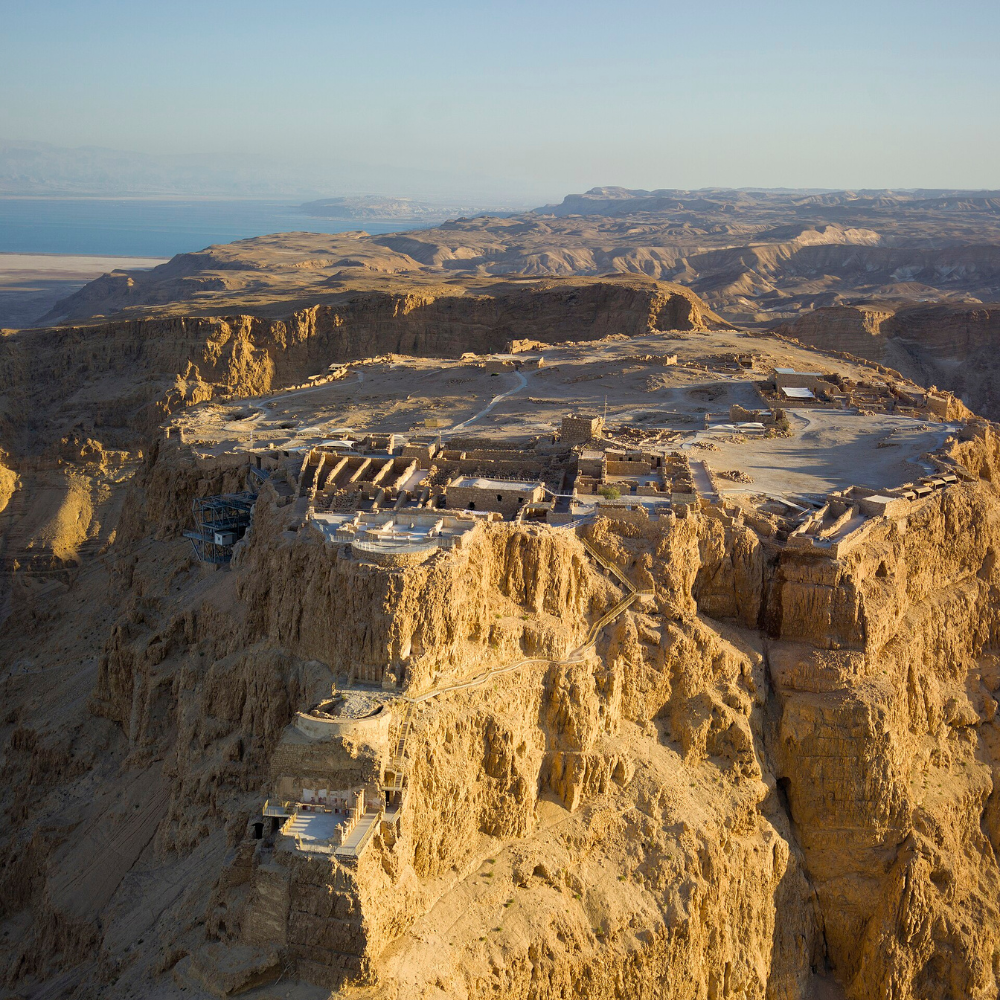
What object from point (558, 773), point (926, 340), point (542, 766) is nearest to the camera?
point (542, 766)

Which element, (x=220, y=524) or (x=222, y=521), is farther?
(x=222, y=521)

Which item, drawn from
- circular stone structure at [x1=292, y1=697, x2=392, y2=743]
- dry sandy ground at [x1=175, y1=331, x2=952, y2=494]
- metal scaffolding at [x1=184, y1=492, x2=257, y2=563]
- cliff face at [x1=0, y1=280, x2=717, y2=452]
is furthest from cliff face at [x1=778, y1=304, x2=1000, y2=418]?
circular stone structure at [x1=292, y1=697, x2=392, y2=743]

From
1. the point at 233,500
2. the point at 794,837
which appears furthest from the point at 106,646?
the point at 794,837

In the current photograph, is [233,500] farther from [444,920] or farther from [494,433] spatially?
[444,920]

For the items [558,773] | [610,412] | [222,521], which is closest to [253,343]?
[610,412]

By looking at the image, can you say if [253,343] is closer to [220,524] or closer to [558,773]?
[220,524]
